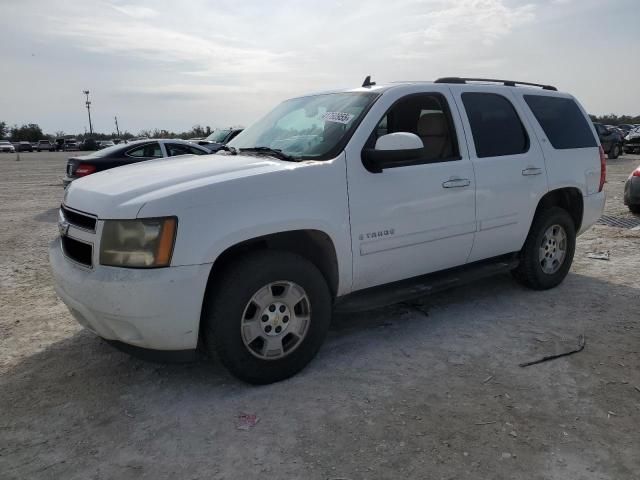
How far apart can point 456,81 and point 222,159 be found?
215 centimetres

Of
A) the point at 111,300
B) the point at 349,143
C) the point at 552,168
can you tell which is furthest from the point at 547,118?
the point at 111,300

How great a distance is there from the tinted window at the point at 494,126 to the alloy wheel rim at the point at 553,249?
0.92 m

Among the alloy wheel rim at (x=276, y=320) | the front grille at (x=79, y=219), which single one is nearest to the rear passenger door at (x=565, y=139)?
the alloy wheel rim at (x=276, y=320)

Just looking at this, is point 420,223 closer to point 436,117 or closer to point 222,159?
point 436,117

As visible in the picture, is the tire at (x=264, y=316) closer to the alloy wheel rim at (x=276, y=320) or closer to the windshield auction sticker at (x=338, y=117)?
the alloy wheel rim at (x=276, y=320)

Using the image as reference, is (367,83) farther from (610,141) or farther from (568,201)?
(610,141)

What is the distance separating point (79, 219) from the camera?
10.3 ft

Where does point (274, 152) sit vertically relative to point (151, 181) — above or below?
above

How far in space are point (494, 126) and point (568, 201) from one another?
1.40 m

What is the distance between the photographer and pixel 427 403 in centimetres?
301

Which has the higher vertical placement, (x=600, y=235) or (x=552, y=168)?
(x=552, y=168)

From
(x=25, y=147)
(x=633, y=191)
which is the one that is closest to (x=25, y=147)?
(x=25, y=147)

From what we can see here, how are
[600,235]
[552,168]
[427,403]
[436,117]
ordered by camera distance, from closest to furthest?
[427,403]
[436,117]
[552,168]
[600,235]

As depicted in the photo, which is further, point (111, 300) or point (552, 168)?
point (552, 168)
